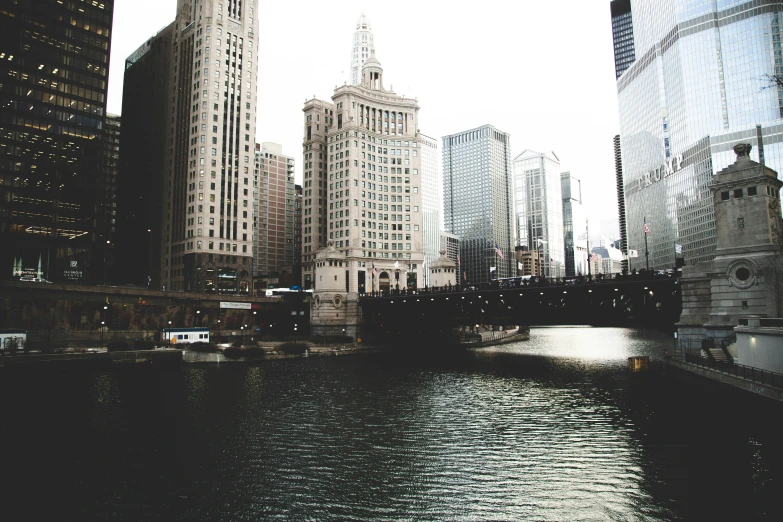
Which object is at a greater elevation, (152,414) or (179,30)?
(179,30)

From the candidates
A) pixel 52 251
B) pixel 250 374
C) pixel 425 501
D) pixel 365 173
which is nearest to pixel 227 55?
pixel 365 173

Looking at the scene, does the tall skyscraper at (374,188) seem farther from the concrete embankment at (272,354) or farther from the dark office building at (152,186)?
the dark office building at (152,186)

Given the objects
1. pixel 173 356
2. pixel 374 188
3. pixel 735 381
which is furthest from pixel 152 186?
pixel 735 381

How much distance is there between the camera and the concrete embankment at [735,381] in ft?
121

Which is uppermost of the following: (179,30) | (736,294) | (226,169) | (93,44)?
(179,30)

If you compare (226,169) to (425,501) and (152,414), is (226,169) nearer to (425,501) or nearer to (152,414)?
(152,414)

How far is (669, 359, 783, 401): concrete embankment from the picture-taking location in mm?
37031

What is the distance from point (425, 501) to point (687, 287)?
51.0 metres

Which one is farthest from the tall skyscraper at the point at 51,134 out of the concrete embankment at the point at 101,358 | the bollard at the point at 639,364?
the bollard at the point at 639,364

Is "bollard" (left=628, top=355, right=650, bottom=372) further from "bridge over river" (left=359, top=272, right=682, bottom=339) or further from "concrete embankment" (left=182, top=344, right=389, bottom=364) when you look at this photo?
"concrete embankment" (left=182, top=344, right=389, bottom=364)

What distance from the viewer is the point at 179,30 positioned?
592ft

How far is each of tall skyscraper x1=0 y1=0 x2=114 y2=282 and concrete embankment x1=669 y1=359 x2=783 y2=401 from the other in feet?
446

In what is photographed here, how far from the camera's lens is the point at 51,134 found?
453 feet

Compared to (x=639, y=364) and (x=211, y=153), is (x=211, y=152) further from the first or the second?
(x=639, y=364)
